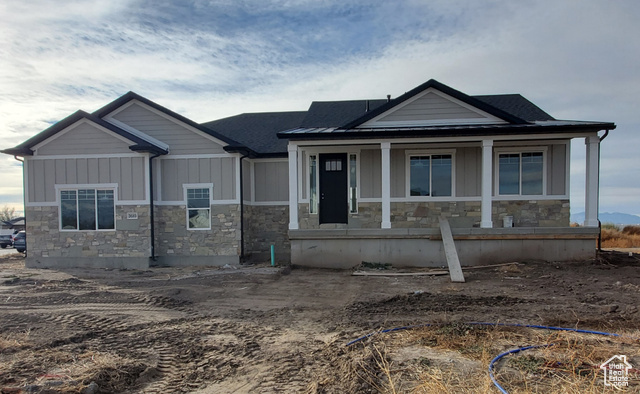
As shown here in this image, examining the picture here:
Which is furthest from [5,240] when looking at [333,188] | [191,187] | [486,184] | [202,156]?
[486,184]

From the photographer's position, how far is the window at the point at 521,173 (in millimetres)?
13103

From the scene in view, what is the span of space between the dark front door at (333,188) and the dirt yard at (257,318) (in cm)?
295

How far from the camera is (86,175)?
13.5 meters

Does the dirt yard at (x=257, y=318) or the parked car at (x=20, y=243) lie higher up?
the dirt yard at (x=257, y=318)

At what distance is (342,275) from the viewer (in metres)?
11.0

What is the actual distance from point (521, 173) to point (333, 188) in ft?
19.7

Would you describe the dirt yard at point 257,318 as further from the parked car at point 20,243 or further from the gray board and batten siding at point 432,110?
the parked car at point 20,243

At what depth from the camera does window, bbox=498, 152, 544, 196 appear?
13.1 m

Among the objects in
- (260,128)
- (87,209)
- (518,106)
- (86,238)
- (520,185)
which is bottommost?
(86,238)

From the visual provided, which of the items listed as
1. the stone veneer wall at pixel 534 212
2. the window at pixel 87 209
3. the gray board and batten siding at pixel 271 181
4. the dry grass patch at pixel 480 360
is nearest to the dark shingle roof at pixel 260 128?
the gray board and batten siding at pixel 271 181

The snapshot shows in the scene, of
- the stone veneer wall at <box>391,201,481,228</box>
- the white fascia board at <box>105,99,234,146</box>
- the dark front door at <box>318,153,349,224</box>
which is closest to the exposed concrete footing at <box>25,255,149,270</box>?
the white fascia board at <box>105,99,234,146</box>

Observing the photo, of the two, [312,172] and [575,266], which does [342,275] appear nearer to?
[312,172]

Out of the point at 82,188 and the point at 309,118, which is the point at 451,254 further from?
the point at 82,188

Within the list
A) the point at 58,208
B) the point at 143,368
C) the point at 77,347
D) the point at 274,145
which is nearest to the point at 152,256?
the point at 58,208
